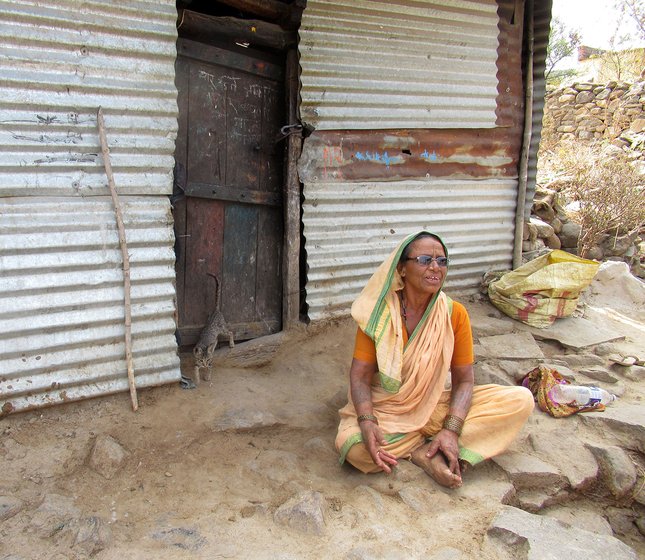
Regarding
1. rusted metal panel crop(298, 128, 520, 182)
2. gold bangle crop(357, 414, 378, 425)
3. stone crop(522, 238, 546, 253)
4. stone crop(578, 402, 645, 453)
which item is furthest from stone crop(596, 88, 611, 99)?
gold bangle crop(357, 414, 378, 425)

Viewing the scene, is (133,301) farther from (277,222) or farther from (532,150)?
(532,150)

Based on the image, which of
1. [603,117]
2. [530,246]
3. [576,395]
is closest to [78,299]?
[576,395]

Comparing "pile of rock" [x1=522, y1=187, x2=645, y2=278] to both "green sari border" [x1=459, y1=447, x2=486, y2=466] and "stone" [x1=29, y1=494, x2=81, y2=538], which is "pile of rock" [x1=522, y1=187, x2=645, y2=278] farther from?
"stone" [x1=29, y1=494, x2=81, y2=538]

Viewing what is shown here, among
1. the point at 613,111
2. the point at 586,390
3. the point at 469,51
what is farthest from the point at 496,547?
the point at 613,111

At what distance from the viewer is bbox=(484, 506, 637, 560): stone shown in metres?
2.35

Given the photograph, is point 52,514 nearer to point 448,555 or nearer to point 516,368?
point 448,555

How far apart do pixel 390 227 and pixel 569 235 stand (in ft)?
13.3

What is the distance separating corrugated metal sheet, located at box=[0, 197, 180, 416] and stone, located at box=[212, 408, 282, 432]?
46 centimetres

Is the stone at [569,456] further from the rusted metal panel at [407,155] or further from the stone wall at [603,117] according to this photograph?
the stone wall at [603,117]

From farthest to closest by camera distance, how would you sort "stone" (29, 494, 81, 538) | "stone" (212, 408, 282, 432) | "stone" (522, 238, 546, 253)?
"stone" (522, 238, 546, 253), "stone" (212, 408, 282, 432), "stone" (29, 494, 81, 538)

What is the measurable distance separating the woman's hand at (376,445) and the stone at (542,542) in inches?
22.5

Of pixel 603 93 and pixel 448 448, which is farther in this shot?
pixel 603 93

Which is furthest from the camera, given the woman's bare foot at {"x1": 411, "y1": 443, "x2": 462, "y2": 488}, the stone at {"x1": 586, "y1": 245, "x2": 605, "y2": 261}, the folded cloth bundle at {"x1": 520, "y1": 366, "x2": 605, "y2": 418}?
the stone at {"x1": 586, "y1": 245, "x2": 605, "y2": 261}

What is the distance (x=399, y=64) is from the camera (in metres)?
4.84
